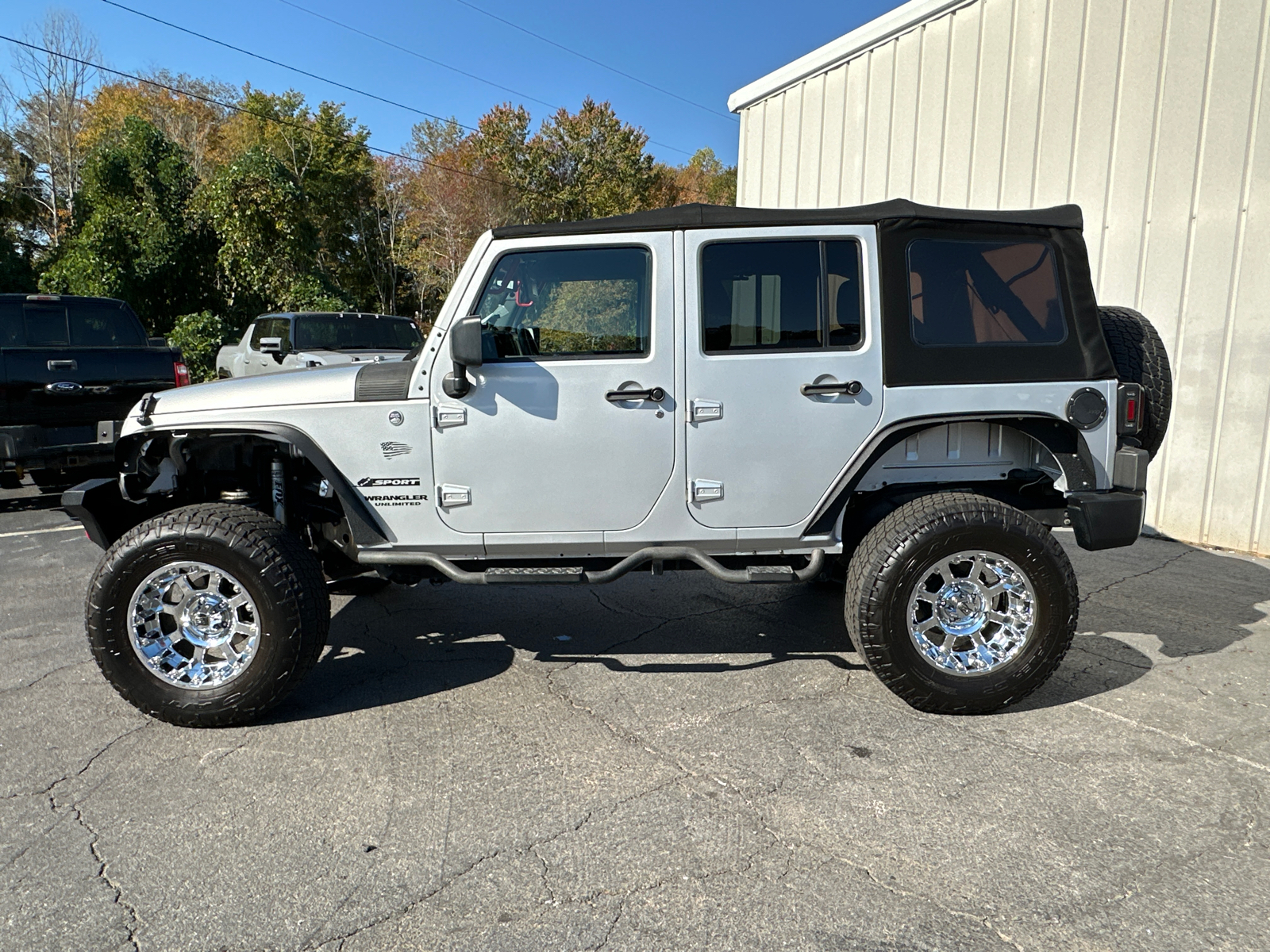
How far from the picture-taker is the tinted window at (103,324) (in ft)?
25.8

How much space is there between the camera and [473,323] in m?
3.54

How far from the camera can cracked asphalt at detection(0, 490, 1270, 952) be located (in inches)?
96.9

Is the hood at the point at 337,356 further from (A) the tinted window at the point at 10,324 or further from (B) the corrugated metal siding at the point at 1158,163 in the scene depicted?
(B) the corrugated metal siding at the point at 1158,163

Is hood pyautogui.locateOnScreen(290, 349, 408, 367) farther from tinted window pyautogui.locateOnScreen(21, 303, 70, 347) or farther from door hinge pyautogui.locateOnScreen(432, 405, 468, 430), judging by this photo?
door hinge pyautogui.locateOnScreen(432, 405, 468, 430)

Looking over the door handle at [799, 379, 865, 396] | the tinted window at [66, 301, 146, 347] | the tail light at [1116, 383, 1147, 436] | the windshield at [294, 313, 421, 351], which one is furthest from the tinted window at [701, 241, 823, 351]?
the windshield at [294, 313, 421, 351]

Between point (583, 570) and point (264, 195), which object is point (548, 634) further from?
point (264, 195)

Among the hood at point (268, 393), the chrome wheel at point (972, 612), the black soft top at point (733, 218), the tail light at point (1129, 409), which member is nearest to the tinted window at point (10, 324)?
the hood at point (268, 393)

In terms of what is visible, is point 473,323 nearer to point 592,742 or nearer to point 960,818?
point 592,742

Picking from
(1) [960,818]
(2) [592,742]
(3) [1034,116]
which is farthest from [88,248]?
(1) [960,818]

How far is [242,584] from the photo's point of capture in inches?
144

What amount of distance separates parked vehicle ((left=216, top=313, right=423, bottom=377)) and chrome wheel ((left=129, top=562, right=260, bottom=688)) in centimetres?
659

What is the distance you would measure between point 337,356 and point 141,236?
43.9 feet

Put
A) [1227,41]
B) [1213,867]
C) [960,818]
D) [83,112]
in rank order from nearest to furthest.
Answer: [1213,867] < [960,818] < [1227,41] < [83,112]

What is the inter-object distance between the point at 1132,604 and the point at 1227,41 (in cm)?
449
